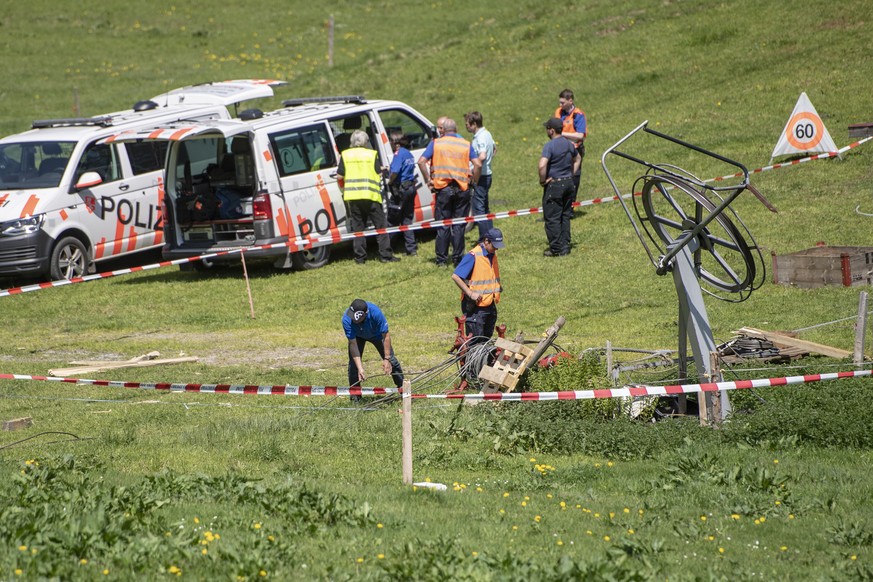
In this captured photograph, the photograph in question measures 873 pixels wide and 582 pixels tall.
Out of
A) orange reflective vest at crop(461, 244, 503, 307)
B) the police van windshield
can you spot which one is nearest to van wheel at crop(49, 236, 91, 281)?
the police van windshield

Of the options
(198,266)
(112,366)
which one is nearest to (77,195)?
(198,266)

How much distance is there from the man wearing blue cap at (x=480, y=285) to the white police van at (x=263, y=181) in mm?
5121

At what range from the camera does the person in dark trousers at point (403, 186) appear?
16.5 metres

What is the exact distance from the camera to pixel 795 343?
10.5m

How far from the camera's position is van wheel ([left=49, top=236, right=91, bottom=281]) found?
51.6 ft

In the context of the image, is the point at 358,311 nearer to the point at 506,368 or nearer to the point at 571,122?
the point at 506,368

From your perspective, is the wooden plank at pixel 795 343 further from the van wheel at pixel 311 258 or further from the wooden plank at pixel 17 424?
the van wheel at pixel 311 258

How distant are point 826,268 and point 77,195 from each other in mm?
10198

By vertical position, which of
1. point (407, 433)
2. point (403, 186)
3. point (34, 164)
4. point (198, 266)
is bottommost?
point (407, 433)

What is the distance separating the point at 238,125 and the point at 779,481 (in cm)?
1010

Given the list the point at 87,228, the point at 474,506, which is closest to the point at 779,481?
the point at 474,506

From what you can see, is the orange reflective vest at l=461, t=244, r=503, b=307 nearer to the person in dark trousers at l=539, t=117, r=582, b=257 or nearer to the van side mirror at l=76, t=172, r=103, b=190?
the person in dark trousers at l=539, t=117, r=582, b=257

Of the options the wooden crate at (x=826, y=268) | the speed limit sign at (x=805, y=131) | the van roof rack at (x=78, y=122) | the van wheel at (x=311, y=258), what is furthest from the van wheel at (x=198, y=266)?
the speed limit sign at (x=805, y=131)

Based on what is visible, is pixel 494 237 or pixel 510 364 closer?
pixel 510 364
